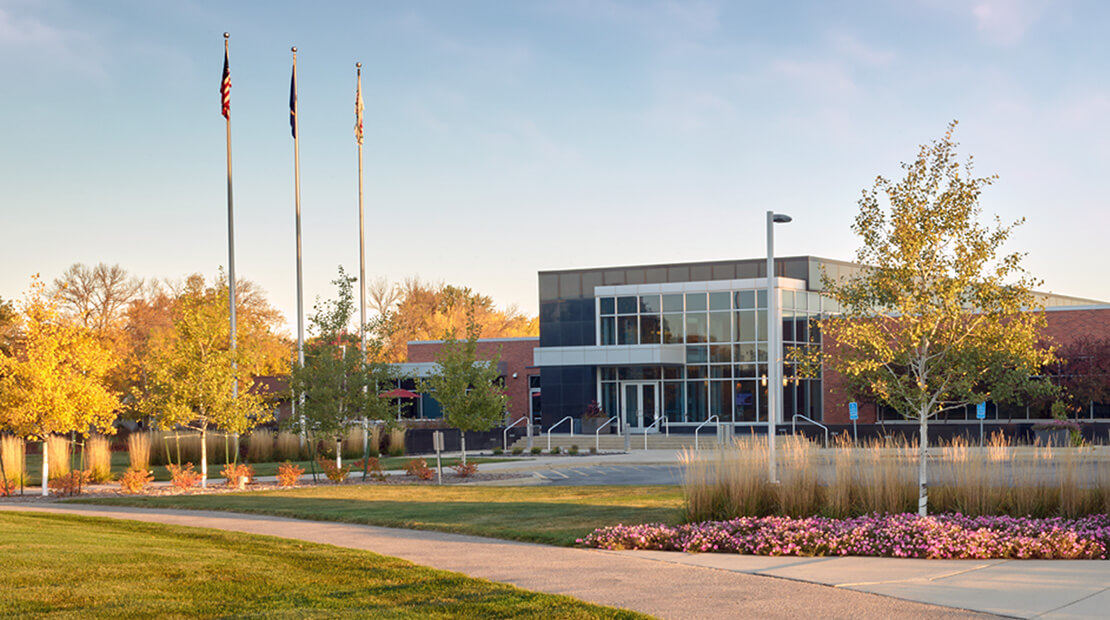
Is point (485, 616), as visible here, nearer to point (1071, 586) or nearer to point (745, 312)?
point (1071, 586)

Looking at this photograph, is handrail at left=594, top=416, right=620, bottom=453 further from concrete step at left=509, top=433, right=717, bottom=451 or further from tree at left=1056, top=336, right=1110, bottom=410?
tree at left=1056, top=336, right=1110, bottom=410

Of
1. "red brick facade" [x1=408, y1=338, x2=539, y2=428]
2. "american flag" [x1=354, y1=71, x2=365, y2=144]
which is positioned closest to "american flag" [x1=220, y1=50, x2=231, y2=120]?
"american flag" [x1=354, y1=71, x2=365, y2=144]

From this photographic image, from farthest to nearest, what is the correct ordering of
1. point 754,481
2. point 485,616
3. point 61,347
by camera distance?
point 61,347
point 754,481
point 485,616

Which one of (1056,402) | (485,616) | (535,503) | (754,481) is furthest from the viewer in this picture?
(1056,402)

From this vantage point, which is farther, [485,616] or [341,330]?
[341,330]

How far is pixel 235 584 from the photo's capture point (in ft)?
35.1

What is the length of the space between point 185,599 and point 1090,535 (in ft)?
32.0

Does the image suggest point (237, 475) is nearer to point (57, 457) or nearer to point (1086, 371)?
point (57, 457)

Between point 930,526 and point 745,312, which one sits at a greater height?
point 745,312

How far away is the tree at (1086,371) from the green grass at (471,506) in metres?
23.2

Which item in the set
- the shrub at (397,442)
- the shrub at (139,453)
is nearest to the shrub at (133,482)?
the shrub at (139,453)

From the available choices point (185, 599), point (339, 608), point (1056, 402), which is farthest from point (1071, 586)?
point (1056, 402)

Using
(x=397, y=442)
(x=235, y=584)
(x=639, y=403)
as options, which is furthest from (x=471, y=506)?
(x=639, y=403)

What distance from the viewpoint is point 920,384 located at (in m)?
14.7
